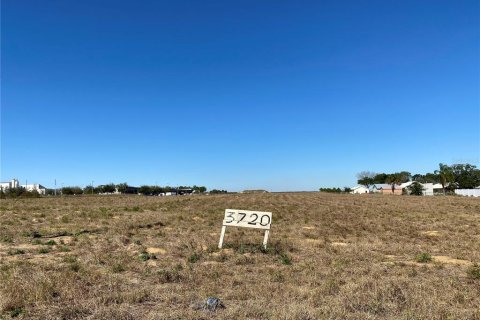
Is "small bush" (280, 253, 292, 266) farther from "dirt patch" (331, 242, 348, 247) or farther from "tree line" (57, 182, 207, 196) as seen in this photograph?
"tree line" (57, 182, 207, 196)

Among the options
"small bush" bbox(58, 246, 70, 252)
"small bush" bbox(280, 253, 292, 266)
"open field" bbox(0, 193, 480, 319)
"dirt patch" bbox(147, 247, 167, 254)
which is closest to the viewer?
"open field" bbox(0, 193, 480, 319)

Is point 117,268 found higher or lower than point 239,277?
higher

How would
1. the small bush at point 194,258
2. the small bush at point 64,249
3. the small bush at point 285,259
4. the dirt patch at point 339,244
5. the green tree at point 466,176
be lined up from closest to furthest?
the small bush at point 285,259
the small bush at point 194,258
the small bush at point 64,249
the dirt patch at point 339,244
the green tree at point 466,176

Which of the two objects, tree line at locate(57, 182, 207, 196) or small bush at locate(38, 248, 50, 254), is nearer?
small bush at locate(38, 248, 50, 254)

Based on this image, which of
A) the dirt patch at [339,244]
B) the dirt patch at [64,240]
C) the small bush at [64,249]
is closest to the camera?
the small bush at [64,249]

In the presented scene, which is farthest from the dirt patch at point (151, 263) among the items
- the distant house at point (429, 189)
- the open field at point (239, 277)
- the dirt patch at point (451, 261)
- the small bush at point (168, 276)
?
the distant house at point (429, 189)

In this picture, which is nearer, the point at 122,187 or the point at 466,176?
the point at 466,176

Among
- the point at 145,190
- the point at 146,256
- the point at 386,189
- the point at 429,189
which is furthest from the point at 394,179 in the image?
the point at 146,256

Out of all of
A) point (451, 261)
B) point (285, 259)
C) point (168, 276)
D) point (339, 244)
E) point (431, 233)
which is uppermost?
point (168, 276)

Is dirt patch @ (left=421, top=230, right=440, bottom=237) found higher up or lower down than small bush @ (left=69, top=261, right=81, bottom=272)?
lower down

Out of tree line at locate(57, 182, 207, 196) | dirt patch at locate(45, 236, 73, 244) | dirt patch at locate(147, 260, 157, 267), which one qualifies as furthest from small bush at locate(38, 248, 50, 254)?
tree line at locate(57, 182, 207, 196)

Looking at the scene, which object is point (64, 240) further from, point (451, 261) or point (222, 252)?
point (451, 261)

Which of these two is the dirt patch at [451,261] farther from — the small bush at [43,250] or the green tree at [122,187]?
the green tree at [122,187]

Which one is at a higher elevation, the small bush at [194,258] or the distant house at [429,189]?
the small bush at [194,258]
